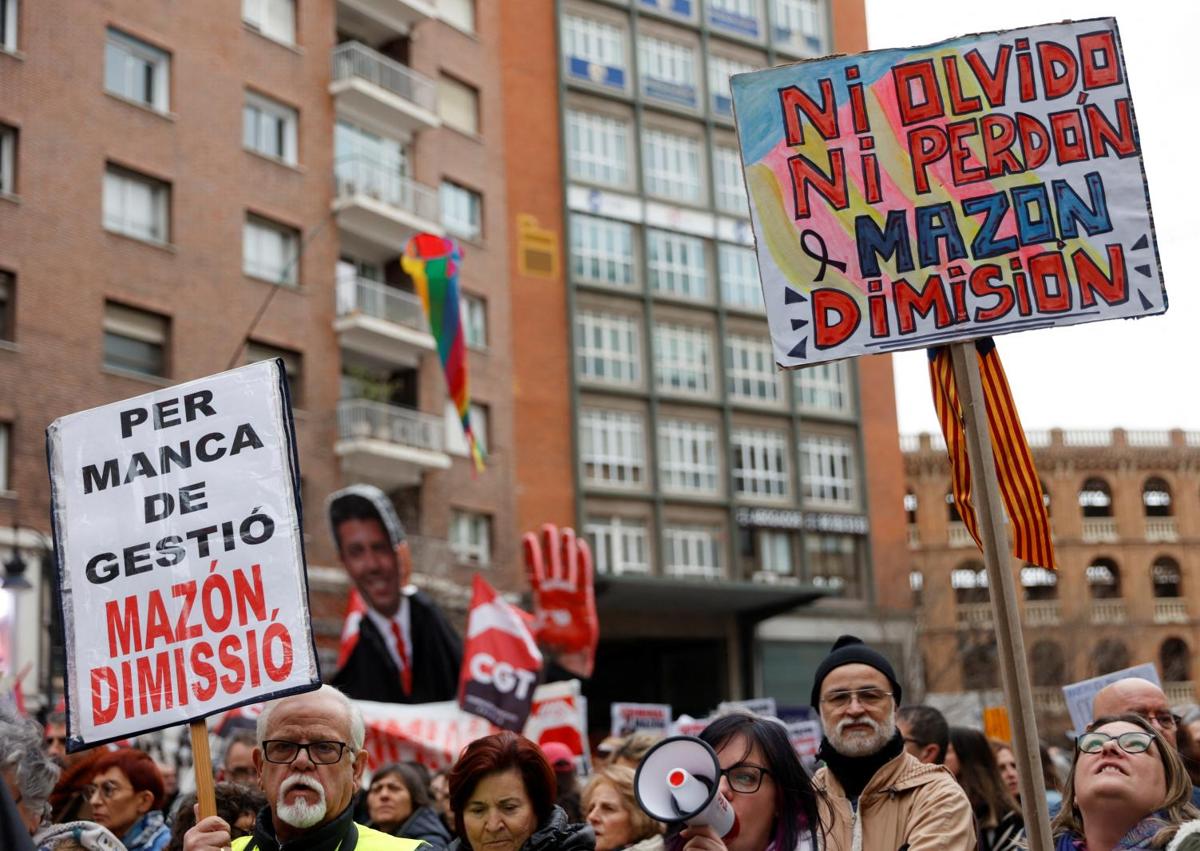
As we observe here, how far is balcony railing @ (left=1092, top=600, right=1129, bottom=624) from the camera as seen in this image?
199 ft

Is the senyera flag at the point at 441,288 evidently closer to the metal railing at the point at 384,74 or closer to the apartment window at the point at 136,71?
the apartment window at the point at 136,71

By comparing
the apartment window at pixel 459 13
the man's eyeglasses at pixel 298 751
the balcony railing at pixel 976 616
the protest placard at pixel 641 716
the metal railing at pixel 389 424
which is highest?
the apartment window at pixel 459 13

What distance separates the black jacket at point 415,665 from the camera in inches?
638

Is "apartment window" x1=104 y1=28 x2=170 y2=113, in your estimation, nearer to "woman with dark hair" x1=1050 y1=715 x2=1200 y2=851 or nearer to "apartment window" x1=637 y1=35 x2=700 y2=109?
"apartment window" x1=637 y1=35 x2=700 y2=109

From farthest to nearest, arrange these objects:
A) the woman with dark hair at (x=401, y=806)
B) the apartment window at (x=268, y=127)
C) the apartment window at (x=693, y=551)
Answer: the apartment window at (x=693, y=551), the apartment window at (x=268, y=127), the woman with dark hair at (x=401, y=806)

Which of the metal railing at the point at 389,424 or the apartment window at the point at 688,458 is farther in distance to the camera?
the apartment window at the point at 688,458

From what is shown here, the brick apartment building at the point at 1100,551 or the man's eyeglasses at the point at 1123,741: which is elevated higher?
the brick apartment building at the point at 1100,551

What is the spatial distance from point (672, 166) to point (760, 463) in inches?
310

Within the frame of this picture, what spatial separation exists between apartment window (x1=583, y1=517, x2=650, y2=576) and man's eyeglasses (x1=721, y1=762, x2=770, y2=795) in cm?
3357

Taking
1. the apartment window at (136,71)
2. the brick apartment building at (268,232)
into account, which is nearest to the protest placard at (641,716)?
the brick apartment building at (268,232)

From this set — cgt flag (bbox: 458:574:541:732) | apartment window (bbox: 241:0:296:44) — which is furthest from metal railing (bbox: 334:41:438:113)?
cgt flag (bbox: 458:574:541:732)

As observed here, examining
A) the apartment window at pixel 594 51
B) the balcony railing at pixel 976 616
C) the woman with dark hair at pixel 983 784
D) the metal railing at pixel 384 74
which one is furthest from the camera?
the balcony railing at pixel 976 616

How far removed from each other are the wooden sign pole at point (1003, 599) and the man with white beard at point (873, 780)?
30 centimetres

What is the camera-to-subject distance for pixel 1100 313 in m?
5.05
